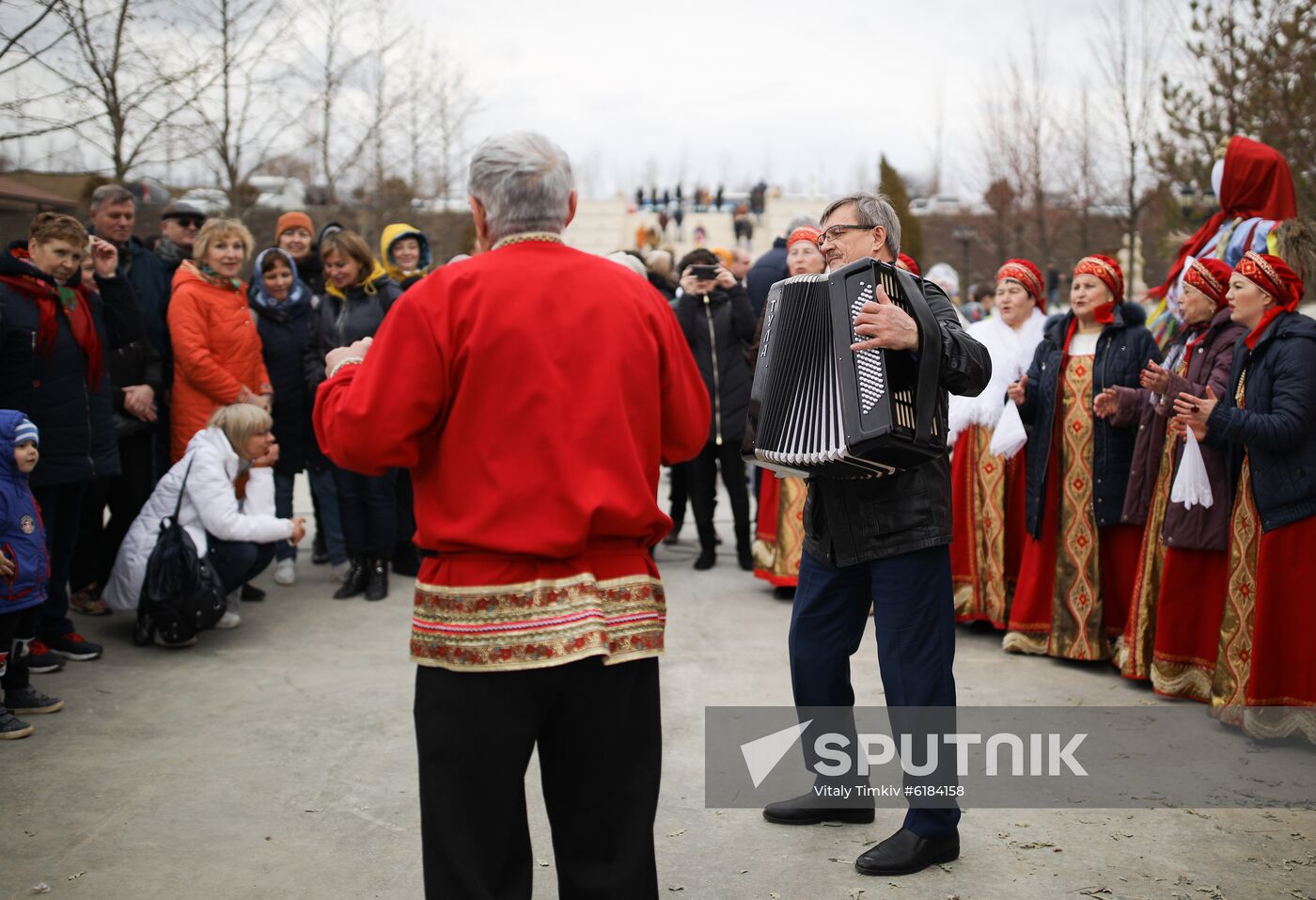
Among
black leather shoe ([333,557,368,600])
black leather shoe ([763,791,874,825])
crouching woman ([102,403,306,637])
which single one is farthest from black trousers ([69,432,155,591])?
black leather shoe ([763,791,874,825])

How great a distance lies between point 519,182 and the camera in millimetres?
2438

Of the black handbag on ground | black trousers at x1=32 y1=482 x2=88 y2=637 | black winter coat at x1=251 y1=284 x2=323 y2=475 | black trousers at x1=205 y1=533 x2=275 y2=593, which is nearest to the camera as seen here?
black trousers at x1=32 y1=482 x2=88 y2=637

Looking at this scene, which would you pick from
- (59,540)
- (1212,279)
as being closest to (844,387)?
(1212,279)

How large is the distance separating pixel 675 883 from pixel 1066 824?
4.36 feet

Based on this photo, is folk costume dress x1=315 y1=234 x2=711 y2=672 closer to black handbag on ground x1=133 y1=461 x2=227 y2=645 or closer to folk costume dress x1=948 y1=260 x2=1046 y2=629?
black handbag on ground x1=133 y1=461 x2=227 y2=645

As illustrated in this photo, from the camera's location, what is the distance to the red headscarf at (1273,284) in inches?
178

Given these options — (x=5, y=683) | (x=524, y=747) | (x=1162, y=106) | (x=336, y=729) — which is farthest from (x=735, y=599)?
(x=1162, y=106)

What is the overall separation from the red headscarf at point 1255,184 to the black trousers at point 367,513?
4.57 metres

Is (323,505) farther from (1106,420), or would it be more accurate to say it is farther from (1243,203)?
(1243,203)

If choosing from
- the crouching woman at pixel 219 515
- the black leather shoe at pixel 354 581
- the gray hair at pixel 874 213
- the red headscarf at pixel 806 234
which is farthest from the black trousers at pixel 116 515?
the gray hair at pixel 874 213

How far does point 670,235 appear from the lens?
44.1m

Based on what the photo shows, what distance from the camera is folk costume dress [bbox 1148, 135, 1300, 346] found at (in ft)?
19.1

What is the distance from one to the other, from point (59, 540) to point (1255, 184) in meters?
6.13

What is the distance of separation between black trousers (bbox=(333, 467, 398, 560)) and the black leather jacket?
12.9ft
